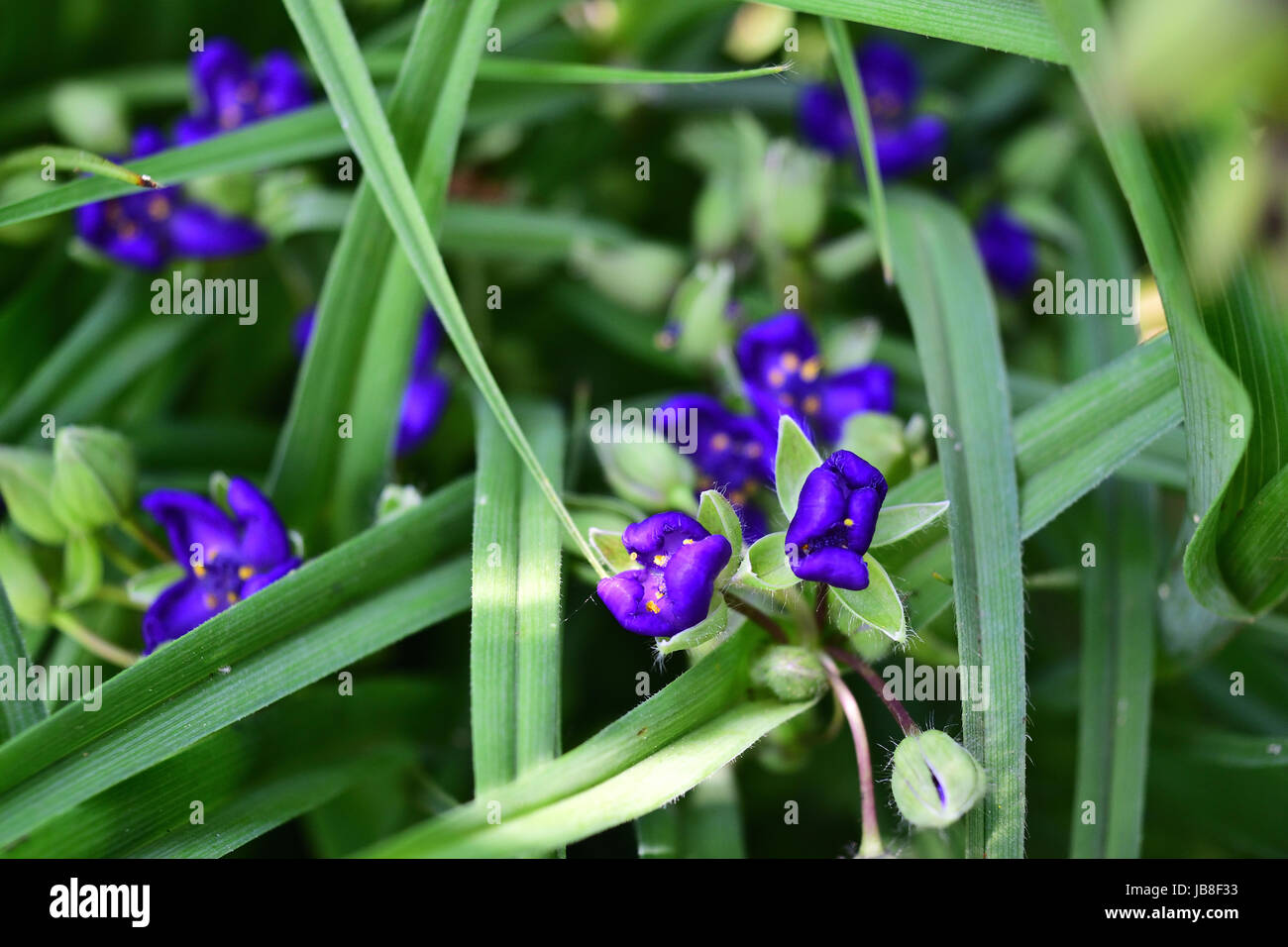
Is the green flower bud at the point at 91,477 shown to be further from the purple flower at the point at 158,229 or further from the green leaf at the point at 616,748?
the green leaf at the point at 616,748

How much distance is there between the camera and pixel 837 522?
74cm

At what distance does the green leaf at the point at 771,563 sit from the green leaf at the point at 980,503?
15 cm

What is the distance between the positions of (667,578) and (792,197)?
0.63m

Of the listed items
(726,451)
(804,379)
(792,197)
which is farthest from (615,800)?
(792,197)

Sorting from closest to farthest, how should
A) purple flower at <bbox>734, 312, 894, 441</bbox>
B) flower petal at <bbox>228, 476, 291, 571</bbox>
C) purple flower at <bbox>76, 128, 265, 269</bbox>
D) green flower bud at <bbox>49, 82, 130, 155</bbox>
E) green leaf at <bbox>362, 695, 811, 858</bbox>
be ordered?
1. green leaf at <bbox>362, 695, 811, 858</bbox>
2. flower petal at <bbox>228, 476, 291, 571</bbox>
3. purple flower at <bbox>734, 312, 894, 441</bbox>
4. purple flower at <bbox>76, 128, 265, 269</bbox>
5. green flower bud at <bbox>49, 82, 130, 155</bbox>

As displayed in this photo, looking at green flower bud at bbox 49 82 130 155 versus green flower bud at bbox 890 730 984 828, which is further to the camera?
green flower bud at bbox 49 82 130 155

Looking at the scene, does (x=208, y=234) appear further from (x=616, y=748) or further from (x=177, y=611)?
(x=616, y=748)

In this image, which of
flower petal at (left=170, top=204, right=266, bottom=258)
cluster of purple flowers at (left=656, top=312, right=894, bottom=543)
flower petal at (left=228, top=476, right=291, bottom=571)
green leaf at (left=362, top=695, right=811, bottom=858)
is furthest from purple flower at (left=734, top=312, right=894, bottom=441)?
flower petal at (left=170, top=204, right=266, bottom=258)

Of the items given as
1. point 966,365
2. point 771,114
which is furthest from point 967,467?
point 771,114

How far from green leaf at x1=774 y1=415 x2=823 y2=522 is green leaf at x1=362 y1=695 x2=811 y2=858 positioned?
0.15 meters

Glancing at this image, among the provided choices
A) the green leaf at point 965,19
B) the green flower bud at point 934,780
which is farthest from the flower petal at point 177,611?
the green leaf at point 965,19

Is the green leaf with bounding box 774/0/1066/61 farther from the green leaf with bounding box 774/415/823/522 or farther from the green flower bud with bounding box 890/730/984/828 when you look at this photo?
the green flower bud with bounding box 890/730/984/828

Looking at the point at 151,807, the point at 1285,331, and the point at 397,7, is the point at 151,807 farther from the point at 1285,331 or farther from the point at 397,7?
the point at 397,7

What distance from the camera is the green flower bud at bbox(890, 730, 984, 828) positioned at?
741mm
